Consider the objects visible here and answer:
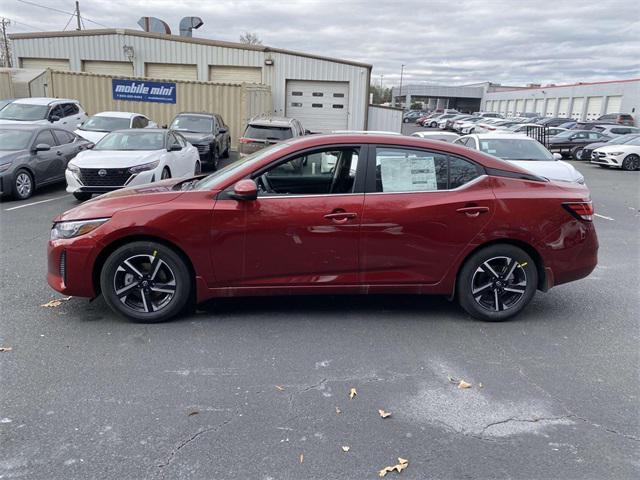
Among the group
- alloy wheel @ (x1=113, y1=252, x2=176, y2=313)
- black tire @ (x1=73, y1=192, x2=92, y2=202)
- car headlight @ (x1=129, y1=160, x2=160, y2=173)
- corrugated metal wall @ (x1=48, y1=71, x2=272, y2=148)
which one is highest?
corrugated metal wall @ (x1=48, y1=71, x2=272, y2=148)

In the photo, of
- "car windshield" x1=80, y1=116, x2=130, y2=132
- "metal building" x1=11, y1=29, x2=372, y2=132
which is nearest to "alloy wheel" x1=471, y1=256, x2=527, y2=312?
"car windshield" x1=80, y1=116, x2=130, y2=132

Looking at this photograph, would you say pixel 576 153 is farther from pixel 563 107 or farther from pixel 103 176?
pixel 563 107

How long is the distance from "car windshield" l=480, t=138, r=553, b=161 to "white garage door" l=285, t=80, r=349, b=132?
13.5 meters

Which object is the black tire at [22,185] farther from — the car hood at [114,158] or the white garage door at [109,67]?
the white garage door at [109,67]

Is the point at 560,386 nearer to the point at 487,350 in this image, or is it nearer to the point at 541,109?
the point at 487,350

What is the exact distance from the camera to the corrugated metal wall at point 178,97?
69.7ft

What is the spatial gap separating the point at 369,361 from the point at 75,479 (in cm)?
210

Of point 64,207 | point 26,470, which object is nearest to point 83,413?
point 26,470

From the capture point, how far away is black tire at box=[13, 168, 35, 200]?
33.2ft

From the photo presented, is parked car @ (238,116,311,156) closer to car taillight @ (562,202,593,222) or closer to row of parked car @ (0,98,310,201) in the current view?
row of parked car @ (0,98,310,201)

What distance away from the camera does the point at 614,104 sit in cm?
5122

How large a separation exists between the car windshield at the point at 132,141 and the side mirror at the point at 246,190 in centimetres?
721

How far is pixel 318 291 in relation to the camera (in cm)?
452

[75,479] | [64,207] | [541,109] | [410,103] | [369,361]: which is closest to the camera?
[75,479]
